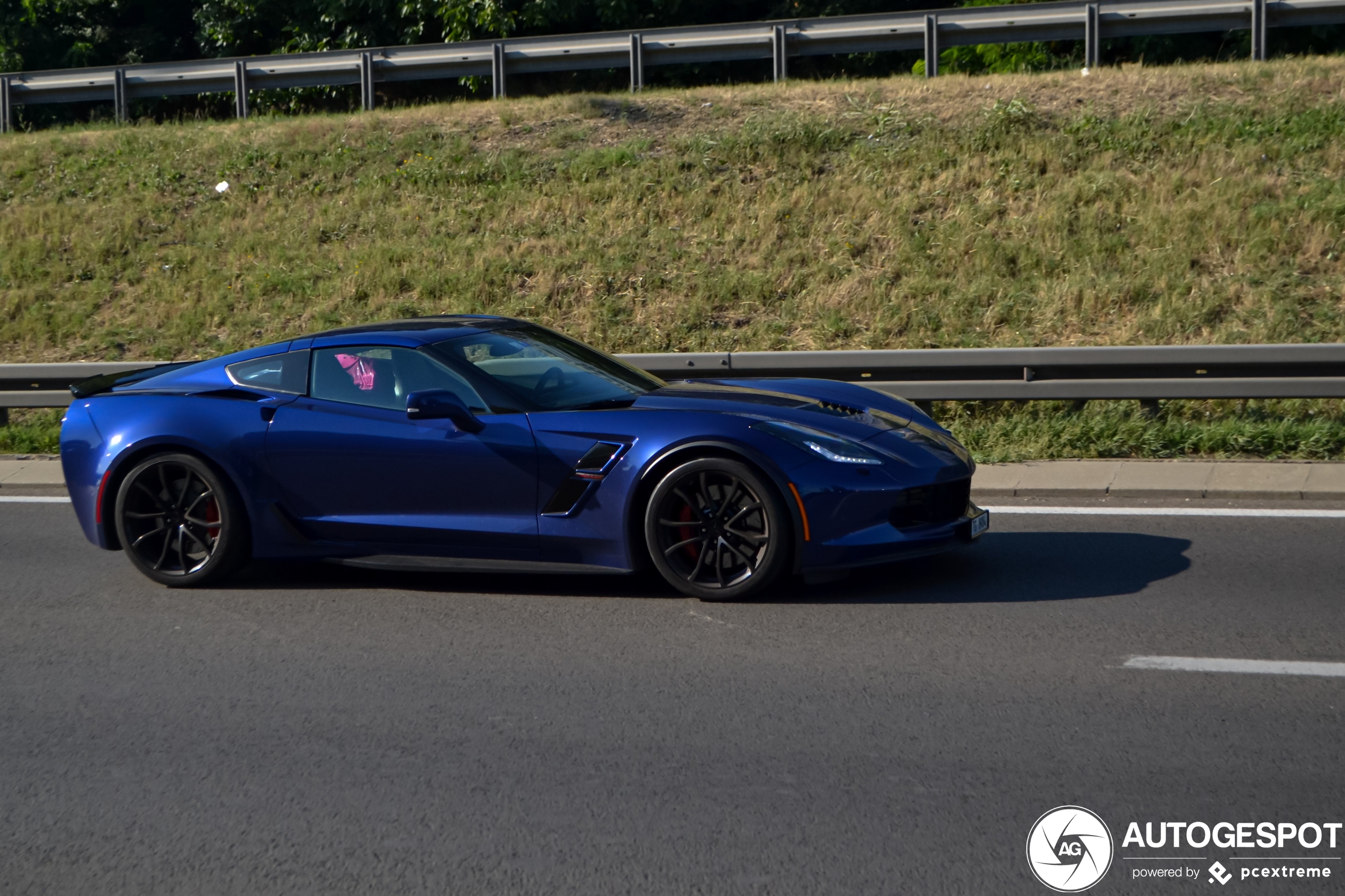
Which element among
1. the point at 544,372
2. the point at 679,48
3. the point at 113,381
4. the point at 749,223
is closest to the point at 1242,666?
the point at 544,372

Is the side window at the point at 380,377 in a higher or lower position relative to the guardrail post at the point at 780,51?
lower

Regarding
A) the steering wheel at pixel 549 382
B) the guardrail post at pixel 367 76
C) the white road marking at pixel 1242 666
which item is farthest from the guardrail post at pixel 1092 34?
the white road marking at pixel 1242 666

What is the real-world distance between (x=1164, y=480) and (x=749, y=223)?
654 cm

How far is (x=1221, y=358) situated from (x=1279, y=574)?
325cm

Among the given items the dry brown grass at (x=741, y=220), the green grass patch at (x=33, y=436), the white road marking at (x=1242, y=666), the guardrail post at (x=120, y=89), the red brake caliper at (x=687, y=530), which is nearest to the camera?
the white road marking at (x=1242, y=666)

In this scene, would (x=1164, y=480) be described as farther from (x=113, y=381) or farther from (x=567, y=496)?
(x=113, y=381)

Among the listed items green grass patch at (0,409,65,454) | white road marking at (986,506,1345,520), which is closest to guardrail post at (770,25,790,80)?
green grass patch at (0,409,65,454)

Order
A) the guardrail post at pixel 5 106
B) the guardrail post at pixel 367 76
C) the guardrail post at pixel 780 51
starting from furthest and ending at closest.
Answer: the guardrail post at pixel 5 106, the guardrail post at pixel 367 76, the guardrail post at pixel 780 51

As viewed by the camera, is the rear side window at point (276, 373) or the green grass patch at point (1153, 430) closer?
the rear side window at point (276, 373)

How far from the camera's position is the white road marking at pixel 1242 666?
458 cm

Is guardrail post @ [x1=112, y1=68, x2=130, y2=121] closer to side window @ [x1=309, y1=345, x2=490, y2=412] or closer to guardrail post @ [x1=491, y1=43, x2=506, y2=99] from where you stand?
guardrail post @ [x1=491, y1=43, x2=506, y2=99]

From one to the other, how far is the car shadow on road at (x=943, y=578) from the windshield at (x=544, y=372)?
32.5 inches

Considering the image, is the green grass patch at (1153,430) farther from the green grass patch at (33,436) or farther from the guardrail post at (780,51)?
the guardrail post at (780,51)

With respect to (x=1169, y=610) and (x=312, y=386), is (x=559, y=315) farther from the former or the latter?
(x=1169, y=610)
